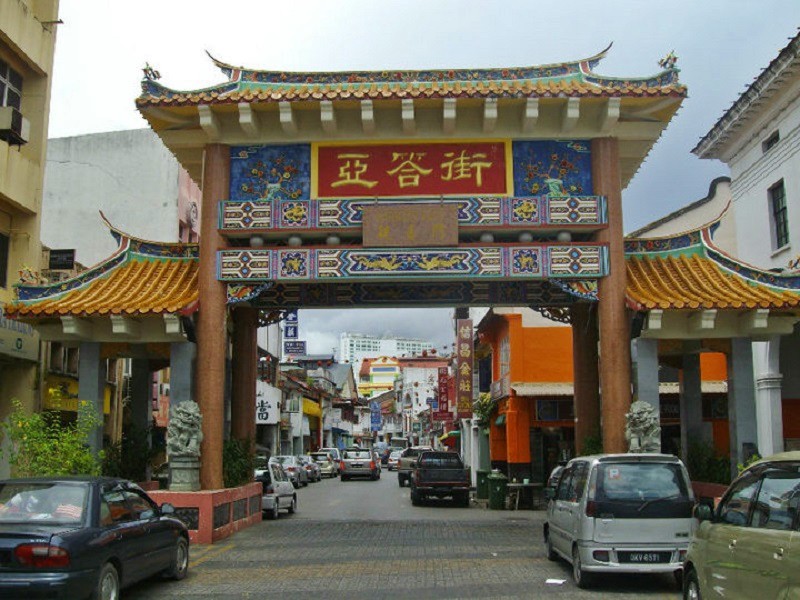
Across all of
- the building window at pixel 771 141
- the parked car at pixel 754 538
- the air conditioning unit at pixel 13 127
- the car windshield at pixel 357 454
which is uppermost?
the building window at pixel 771 141

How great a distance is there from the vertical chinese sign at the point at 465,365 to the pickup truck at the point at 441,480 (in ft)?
Result: 28.1

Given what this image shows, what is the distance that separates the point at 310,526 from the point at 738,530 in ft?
42.3

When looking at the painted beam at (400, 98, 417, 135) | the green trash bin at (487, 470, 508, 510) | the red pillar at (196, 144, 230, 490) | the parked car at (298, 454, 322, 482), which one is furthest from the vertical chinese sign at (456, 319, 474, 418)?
the red pillar at (196, 144, 230, 490)

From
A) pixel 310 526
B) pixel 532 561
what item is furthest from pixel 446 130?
pixel 310 526

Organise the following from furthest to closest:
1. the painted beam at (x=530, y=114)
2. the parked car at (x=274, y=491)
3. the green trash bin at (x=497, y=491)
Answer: the green trash bin at (x=497, y=491), the parked car at (x=274, y=491), the painted beam at (x=530, y=114)

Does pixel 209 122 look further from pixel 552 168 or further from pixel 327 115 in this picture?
pixel 552 168

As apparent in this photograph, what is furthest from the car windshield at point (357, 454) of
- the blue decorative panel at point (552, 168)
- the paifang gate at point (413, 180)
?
the blue decorative panel at point (552, 168)

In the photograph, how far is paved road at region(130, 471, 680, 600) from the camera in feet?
35.2

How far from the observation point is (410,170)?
1633 centimetres

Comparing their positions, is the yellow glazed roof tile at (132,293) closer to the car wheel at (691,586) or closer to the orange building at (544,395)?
the car wheel at (691,586)

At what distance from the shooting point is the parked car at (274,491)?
2131 centimetres

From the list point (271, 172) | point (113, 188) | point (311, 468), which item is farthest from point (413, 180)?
point (311, 468)

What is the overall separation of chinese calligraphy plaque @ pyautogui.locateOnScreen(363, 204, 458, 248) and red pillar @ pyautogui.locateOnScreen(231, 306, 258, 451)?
172 inches

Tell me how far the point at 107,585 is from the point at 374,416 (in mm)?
115635
